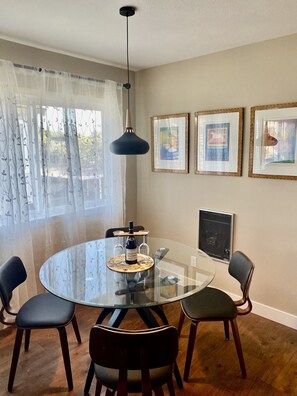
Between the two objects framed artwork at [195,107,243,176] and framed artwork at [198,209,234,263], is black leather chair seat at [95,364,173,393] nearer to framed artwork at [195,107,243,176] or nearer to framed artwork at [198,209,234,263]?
framed artwork at [198,209,234,263]

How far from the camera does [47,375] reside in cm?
209

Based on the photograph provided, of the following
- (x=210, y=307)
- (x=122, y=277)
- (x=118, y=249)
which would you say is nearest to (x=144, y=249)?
(x=118, y=249)

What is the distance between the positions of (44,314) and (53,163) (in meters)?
1.40

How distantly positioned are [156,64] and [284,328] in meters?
2.93

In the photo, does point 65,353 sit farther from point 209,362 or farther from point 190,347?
point 209,362

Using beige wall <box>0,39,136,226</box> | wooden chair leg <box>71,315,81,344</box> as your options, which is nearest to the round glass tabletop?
wooden chair leg <box>71,315,81,344</box>

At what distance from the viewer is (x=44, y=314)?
78.2 inches

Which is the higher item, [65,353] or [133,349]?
[133,349]

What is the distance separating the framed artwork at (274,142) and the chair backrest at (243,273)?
0.85 meters

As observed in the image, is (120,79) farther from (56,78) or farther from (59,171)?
(59,171)

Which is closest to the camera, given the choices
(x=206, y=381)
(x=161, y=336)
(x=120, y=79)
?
(x=161, y=336)

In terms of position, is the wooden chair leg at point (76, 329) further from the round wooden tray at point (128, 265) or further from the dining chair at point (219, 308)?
the dining chair at point (219, 308)

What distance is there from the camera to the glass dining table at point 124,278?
5.69 ft

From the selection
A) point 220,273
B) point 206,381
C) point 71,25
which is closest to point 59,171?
point 71,25
